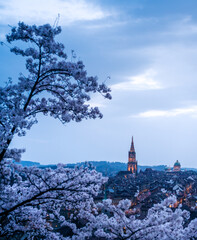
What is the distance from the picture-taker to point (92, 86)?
338 inches

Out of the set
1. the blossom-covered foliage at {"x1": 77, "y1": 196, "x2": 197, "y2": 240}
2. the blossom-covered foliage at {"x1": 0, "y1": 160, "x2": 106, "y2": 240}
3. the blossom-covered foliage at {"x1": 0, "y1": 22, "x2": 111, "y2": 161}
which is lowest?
the blossom-covered foliage at {"x1": 77, "y1": 196, "x2": 197, "y2": 240}

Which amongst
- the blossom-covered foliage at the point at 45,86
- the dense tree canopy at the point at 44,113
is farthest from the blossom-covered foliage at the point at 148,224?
the blossom-covered foliage at the point at 45,86

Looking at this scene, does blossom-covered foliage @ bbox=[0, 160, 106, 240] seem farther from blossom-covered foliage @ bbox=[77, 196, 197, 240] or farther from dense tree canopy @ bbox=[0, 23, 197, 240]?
blossom-covered foliage @ bbox=[77, 196, 197, 240]

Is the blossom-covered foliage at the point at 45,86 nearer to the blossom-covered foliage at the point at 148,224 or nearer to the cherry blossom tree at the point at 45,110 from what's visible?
the cherry blossom tree at the point at 45,110

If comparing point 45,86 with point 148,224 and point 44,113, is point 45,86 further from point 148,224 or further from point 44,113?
point 148,224

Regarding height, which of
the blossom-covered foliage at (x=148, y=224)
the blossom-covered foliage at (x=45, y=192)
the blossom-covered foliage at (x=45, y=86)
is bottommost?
the blossom-covered foliage at (x=148, y=224)

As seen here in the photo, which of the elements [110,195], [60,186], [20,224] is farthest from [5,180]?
[110,195]

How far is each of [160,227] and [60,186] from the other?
194 inches

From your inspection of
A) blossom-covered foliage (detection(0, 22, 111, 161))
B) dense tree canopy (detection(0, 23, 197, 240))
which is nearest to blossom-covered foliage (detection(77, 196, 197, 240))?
dense tree canopy (detection(0, 23, 197, 240))

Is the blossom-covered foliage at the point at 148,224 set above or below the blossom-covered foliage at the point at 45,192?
below

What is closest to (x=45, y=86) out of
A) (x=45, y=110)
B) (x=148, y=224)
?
(x=45, y=110)

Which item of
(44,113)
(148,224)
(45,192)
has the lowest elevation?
(148,224)

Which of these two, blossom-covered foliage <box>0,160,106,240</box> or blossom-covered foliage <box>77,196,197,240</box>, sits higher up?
blossom-covered foliage <box>0,160,106,240</box>

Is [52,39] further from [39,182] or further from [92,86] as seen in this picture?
[39,182]
